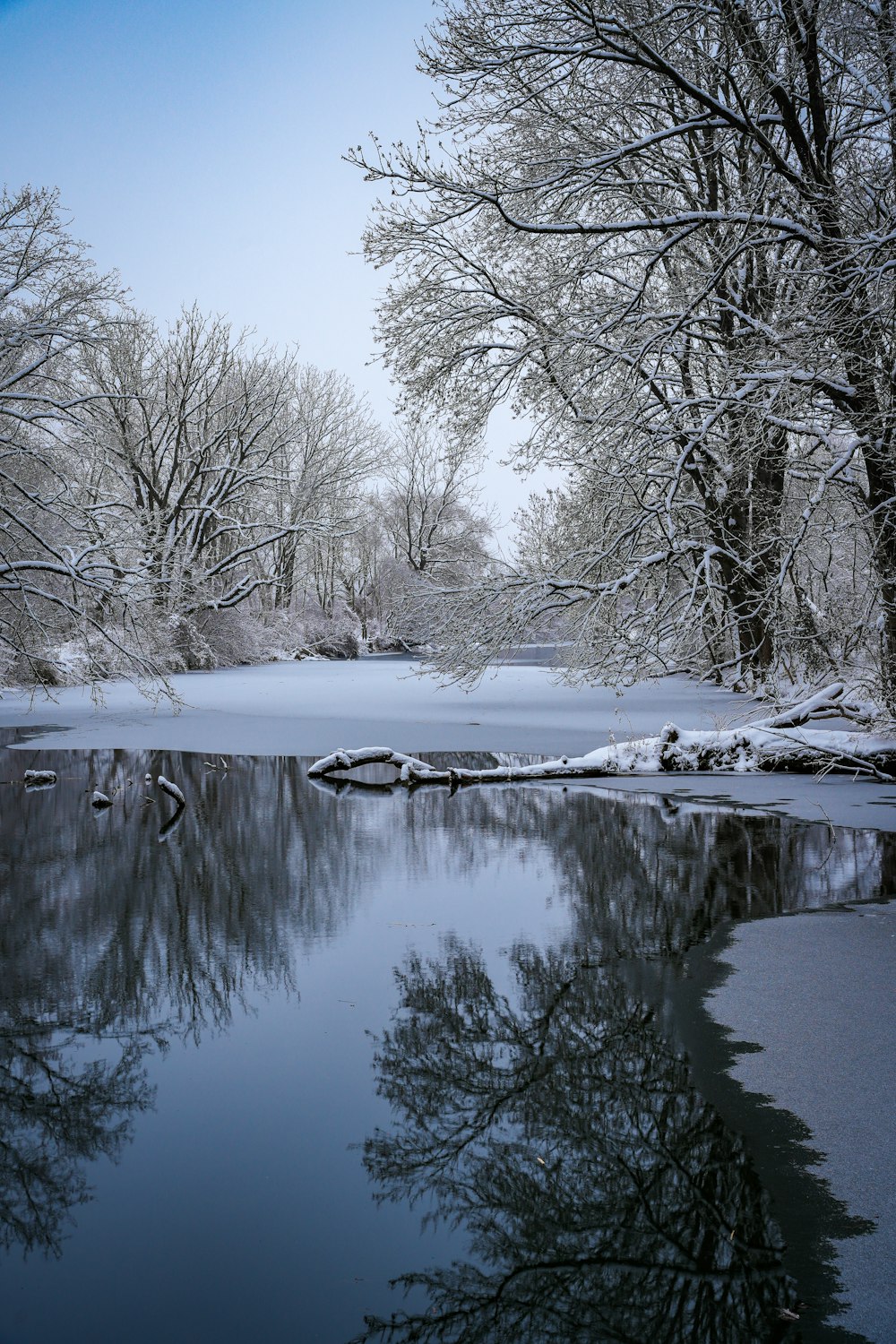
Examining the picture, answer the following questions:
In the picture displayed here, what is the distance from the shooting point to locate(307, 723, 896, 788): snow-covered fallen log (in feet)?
37.0

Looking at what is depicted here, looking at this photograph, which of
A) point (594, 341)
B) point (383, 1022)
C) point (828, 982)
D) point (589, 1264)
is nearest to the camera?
point (589, 1264)

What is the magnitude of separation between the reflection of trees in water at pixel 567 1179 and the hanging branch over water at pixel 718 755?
684 cm

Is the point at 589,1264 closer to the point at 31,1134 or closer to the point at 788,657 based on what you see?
the point at 31,1134

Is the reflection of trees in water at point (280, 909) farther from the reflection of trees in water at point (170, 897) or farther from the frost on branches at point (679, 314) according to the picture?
the frost on branches at point (679, 314)

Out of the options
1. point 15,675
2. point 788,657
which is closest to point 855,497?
point 788,657

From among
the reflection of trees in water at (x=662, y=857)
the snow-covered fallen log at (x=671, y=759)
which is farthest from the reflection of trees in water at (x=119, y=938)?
the reflection of trees in water at (x=662, y=857)

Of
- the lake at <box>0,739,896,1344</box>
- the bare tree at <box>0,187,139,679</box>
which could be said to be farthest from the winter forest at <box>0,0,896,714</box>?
the lake at <box>0,739,896,1344</box>

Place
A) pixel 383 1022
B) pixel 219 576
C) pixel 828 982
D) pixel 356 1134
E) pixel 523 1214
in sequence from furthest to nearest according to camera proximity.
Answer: pixel 219 576
pixel 828 982
pixel 383 1022
pixel 356 1134
pixel 523 1214

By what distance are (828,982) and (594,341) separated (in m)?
7.42

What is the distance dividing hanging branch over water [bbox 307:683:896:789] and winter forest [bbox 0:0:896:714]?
588mm

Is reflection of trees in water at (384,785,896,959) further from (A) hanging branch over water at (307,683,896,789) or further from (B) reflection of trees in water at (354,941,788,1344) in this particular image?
(B) reflection of trees in water at (354,941,788,1344)

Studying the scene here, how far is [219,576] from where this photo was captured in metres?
34.8

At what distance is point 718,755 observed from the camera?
1189cm

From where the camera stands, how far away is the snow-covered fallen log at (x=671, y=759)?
11.3m
